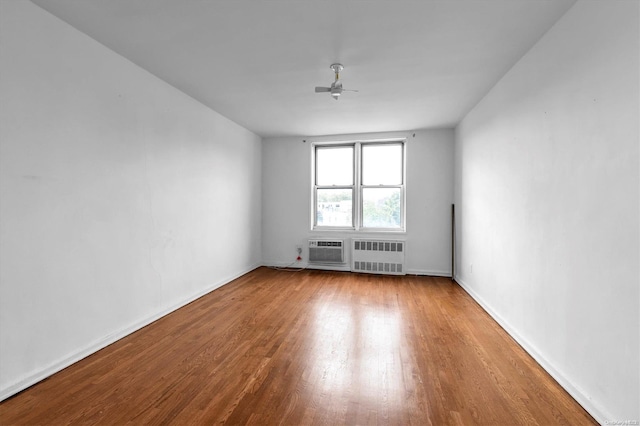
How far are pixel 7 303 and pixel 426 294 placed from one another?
419 centimetres

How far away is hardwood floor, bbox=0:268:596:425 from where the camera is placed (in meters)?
1.73

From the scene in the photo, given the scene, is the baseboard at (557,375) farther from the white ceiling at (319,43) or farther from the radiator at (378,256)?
the white ceiling at (319,43)

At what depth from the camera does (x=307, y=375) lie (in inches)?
84.0

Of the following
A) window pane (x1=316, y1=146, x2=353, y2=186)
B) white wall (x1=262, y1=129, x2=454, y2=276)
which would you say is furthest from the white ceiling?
window pane (x1=316, y1=146, x2=353, y2=186)

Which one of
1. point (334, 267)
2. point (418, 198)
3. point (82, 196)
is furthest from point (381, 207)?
point (82, 196)

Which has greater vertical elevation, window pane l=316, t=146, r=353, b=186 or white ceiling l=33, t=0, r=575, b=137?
white ceiling l=33, t=0, r=575, b=137

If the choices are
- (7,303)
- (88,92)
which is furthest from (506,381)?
(88,92)

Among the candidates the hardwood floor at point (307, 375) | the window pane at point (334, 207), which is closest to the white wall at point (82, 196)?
the hardwood floor at point (307, 375)

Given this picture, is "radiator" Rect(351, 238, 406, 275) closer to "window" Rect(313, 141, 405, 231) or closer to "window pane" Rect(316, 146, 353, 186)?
"window" Rect(313, 141, 405, 231)

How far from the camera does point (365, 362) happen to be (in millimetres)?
2312

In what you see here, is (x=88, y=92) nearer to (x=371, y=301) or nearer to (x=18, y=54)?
(x=18, y=54)

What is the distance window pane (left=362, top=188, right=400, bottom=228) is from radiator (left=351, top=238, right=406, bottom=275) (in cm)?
40

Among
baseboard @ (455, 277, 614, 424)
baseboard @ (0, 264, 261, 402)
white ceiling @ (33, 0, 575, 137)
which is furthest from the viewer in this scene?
white ceiling @ (33, 0, 575, 137)

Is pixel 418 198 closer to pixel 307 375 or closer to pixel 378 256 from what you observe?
pixel 378 256
